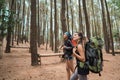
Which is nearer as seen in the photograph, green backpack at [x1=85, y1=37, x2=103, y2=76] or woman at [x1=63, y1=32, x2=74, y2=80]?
green backpack at [x1=85, y1=37, x2=103, y2=76]

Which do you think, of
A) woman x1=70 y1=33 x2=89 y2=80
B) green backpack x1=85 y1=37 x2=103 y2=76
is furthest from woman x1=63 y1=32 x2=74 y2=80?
green backpack x1=85 y1=37 x2=103 y2=76

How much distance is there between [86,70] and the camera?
522 centimetres

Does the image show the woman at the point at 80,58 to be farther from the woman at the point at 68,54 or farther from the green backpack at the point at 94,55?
the woman at the point at 68,54

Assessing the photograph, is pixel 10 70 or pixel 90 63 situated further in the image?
pixel 10 70

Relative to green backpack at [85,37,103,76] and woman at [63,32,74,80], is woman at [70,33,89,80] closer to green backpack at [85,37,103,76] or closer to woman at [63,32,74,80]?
green backpack at [85,37,103,76]

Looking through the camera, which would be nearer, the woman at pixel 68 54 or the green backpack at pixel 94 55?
the green backpack at pixel 94 55

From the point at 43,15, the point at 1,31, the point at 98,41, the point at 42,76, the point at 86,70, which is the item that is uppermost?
the point at 43,15

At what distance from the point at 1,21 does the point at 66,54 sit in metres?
10.3

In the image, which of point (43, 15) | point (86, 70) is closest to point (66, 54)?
point (86, 70)

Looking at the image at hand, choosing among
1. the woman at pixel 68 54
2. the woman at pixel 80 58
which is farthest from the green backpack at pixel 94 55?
the woman at pixel 68 54

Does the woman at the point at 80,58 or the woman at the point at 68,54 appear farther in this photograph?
the woman at the point at 68,54

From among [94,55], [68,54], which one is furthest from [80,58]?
[68,54]

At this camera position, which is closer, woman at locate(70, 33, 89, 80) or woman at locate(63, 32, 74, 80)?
woman at locate(70, 33, 89, 80)

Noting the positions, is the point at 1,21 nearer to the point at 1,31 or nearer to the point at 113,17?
the point at 1,31
